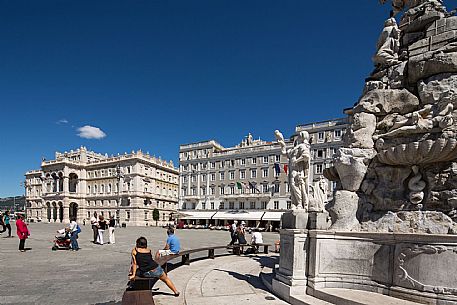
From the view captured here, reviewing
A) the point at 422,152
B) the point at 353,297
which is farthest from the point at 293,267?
the point at 422,152

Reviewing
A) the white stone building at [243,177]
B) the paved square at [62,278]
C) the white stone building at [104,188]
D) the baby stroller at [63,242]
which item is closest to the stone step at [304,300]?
the paved square at [62,278]

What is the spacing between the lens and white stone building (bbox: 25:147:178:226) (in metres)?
60.2

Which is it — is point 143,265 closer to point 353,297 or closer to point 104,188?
point 353,297

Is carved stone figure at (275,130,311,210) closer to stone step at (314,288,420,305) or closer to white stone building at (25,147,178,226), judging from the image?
stone step at (314,288,420,305)

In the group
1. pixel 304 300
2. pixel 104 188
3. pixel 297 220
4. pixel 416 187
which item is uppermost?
pixel 416 187

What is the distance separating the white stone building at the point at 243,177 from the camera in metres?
43.3

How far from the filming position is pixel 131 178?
198ft

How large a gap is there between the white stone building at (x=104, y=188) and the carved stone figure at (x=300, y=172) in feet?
174

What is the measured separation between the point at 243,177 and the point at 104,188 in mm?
32857

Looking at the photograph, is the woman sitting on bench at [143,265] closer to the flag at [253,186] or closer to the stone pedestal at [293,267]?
the stone pedestal at [293,267]

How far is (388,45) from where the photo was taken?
24.0 ft

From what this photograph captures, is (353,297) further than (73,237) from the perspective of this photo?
No

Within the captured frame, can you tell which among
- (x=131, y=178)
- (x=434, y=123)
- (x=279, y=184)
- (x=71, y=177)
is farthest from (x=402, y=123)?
(x=71, y=177)

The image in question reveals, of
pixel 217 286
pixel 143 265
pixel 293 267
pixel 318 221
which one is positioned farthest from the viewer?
pixel 217 286
